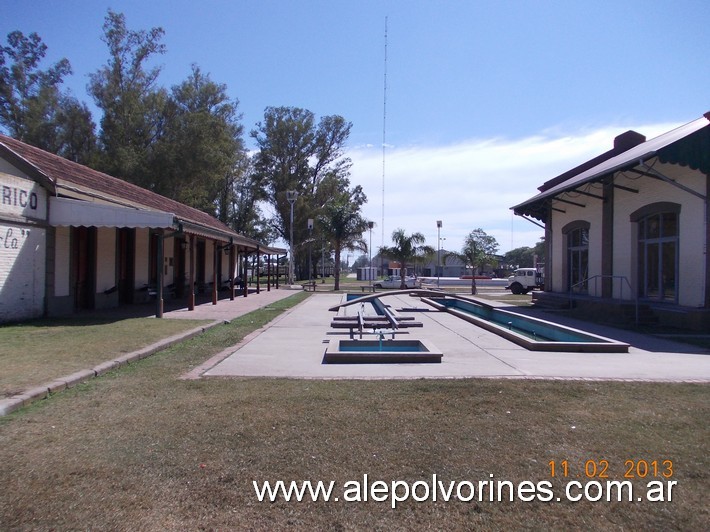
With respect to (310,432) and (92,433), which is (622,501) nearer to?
(310,432)

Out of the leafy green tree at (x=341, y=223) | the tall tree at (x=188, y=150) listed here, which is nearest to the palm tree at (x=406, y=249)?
the leafy green tree at (x=341, y=223)

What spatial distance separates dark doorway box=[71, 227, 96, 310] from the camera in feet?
50.9

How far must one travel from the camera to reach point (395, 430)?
496cm

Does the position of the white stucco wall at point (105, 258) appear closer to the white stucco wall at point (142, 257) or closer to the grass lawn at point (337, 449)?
the white stucco wall at point (142, 257)

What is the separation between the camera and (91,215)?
44.7 ft

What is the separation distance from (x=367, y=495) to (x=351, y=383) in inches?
128

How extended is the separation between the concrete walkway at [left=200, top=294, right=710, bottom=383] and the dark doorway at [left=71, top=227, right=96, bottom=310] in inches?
264

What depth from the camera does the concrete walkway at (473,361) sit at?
7.72 m

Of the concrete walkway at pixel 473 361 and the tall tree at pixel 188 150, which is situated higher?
the tall tree at pixel 188 150

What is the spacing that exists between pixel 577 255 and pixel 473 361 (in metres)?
15.3

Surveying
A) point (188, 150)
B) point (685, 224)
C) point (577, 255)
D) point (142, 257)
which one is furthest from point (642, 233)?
point (188, 150)

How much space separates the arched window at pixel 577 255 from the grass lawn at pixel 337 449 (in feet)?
49.2

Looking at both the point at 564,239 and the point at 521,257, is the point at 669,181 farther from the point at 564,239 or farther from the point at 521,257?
the point at 521,257

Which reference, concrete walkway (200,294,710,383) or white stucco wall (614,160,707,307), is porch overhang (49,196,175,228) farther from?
white stucco wall (614,160,707,307)
